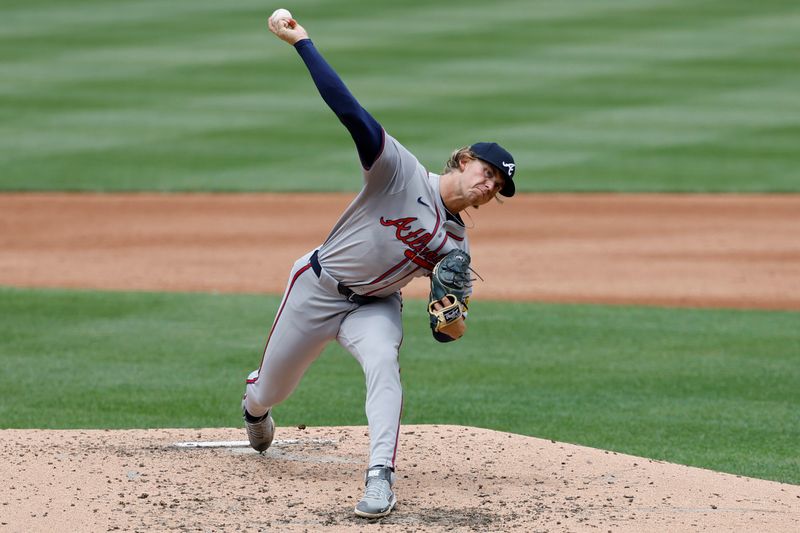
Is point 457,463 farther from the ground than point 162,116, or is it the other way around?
point 162,116

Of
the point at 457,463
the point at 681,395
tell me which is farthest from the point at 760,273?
the point at 457,463

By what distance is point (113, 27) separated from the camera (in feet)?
93.8

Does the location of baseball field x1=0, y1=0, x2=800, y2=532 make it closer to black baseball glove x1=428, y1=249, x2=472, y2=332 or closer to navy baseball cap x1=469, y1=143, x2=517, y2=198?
black baseball glove x1=428, y1=249, x2=472, y2=332

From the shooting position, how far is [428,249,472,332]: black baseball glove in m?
5.52

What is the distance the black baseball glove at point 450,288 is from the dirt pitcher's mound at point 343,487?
0.81 metres

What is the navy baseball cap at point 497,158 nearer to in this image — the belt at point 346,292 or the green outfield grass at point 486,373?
the belt at point 346,292

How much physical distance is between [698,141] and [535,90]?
4.10 metres

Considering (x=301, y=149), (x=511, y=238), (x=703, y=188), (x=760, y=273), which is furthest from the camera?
(x=301, y=149)

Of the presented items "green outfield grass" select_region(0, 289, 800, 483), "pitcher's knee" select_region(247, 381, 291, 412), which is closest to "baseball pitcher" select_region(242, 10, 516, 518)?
"pitcher's knee" select_region(247, 381, 291, 412)

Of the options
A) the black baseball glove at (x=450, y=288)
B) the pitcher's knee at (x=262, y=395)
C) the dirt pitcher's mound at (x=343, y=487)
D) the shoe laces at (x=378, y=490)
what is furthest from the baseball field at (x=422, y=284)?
the black baseball glove at (x=450, y=288)

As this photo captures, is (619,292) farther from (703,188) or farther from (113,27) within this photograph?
(113,27)

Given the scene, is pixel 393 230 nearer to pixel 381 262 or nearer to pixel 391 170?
pixel 381 262

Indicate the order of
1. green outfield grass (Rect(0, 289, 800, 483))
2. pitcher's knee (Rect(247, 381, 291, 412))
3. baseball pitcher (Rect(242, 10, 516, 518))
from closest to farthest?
baseball pitcher (Rect(242, 10, 516, 518)) → pitcher's knee (Rect(247, 381, 291, 412)) → green outfield grass (Rect(0, 289, 800, 483))

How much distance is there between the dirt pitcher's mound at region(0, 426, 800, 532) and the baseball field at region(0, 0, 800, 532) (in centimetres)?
2
